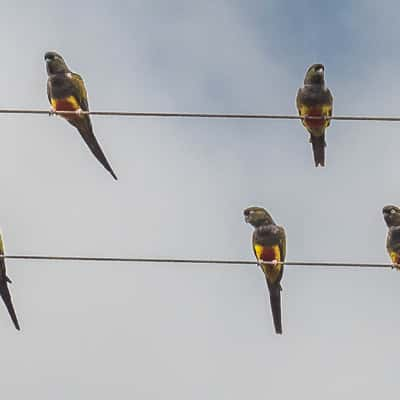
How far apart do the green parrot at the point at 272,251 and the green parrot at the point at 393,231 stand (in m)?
1.05

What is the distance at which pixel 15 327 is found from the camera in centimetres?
836

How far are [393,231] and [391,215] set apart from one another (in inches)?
9.0

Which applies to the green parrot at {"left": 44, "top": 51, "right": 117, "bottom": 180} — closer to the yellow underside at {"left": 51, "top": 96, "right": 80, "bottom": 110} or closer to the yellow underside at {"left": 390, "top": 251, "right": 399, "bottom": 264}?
the yellow underside at {"left": 51, "top": 96, "right": 80, "bottom": 110}

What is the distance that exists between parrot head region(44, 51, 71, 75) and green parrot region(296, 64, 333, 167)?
8.13ft

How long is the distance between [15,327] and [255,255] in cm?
258

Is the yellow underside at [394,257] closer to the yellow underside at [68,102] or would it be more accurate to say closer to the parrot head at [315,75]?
the parrot head at [315,75]

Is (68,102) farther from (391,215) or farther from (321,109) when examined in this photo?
(391,215)

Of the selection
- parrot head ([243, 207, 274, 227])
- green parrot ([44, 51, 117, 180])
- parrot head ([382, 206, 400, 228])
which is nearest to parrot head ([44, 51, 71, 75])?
green parrot ([44, 51, 117, 180])

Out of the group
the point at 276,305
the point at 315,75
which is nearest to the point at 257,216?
the point at 276,305

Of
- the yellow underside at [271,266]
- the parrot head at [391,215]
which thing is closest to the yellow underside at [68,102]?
the yellow underside at [271,266]

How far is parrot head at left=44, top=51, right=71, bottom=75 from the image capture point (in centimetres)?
1014

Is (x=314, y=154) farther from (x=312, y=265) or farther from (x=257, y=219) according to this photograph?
(x=312, y=265)

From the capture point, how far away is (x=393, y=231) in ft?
32.4

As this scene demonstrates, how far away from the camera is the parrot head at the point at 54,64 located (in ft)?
33.3
